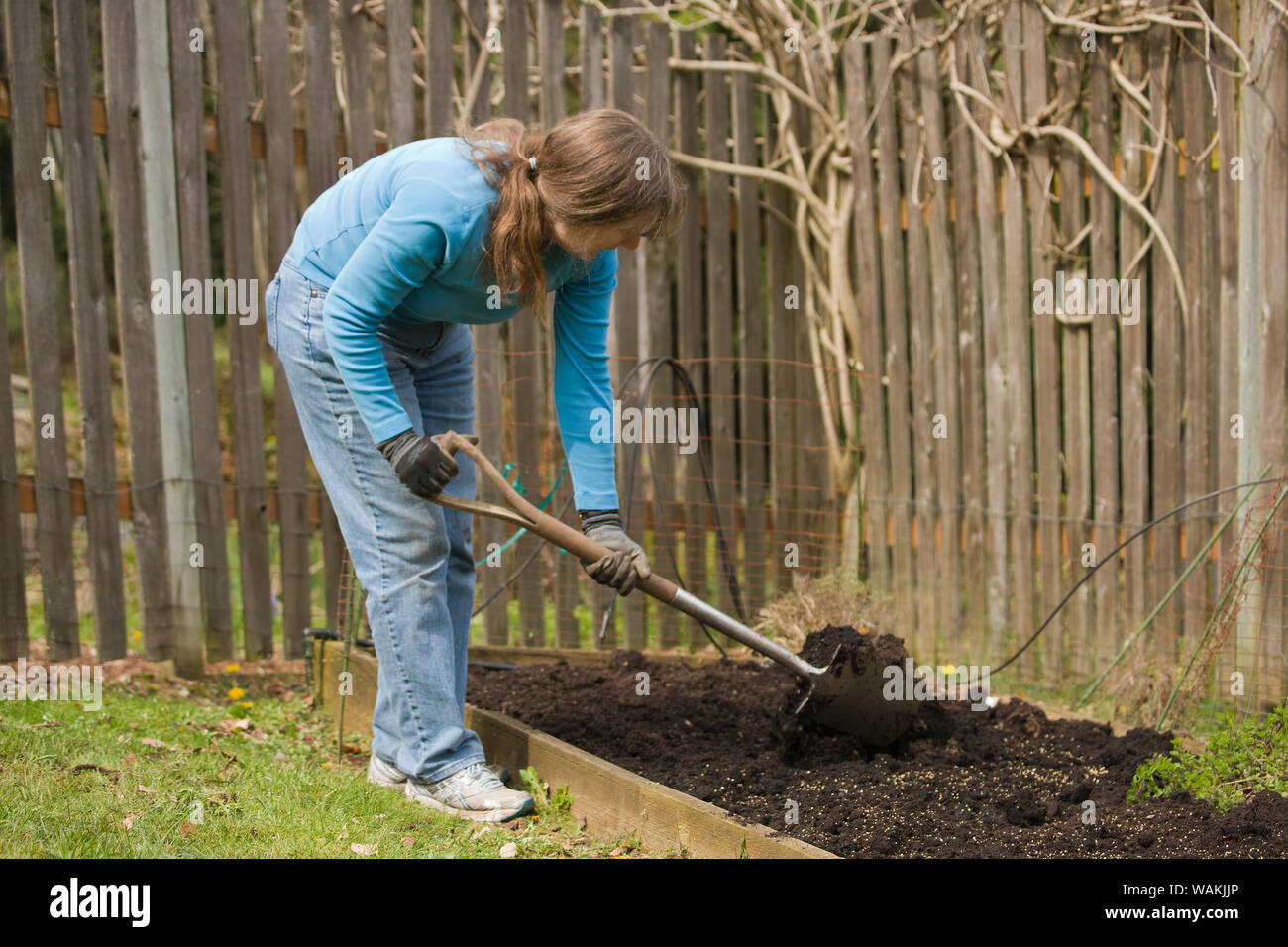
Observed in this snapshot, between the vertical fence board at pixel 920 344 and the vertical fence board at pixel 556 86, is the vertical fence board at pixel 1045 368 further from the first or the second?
the vertical fence board at pixel 556 86

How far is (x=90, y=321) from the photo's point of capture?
12.6 feet

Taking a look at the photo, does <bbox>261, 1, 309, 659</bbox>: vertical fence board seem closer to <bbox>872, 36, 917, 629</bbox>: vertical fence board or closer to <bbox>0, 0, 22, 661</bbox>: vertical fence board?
<bbox>0, 0, 22, 661</bbox>: vertical fence board

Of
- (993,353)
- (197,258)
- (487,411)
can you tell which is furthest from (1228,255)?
(197,258)

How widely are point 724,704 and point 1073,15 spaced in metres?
2.76

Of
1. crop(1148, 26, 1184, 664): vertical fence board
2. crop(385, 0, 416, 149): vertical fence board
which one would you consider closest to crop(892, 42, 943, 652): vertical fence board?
crop(1148, 26, 1184, 664): vertical fence board

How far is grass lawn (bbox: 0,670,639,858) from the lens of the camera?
2.49 m

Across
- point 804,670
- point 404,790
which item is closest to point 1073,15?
point 804,670

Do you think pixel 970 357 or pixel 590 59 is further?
pixel 590 59

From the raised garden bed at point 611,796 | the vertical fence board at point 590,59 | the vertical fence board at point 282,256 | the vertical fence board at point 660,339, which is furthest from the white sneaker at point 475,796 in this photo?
the vertical fence board at point 590,59

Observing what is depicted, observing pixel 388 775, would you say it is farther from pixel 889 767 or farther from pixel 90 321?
pixel 90 321

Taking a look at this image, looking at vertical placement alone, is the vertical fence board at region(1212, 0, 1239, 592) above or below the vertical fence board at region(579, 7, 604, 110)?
below

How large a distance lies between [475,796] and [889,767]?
1081 mm

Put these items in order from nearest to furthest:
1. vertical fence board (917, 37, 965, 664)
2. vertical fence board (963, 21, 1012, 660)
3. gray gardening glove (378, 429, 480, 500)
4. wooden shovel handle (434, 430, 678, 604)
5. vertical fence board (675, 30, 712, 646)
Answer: gray gardening glove (378, 429, 480, 500) < wooden shovel handle (434, 430, 678, 604) < vertical fence board (963, 21, 1012, 660) < vertical fence board (917, 37, 965, 664) < vertical fence board (675, 30, 712, 646)

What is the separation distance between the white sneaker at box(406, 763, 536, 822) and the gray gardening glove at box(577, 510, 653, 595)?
584mm
